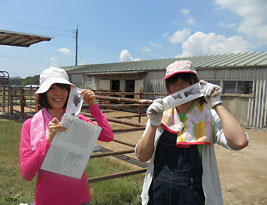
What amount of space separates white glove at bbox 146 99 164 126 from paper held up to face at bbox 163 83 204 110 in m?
0.04

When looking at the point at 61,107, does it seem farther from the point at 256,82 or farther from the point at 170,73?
the point at 256,82

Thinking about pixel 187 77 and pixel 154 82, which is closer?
pixel 187 77

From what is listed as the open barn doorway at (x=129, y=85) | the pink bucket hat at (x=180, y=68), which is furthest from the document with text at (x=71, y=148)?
the open barn doorway at (x=129, y=85)

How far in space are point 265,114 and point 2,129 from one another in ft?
30.0

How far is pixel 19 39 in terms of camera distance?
7.36 metres

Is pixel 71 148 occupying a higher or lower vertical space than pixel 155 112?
lower

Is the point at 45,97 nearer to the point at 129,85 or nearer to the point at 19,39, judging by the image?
the point at 19,39

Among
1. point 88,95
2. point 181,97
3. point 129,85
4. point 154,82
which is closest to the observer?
point 181,97

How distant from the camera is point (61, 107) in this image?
1.38 metres

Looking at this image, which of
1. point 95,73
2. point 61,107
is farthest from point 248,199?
point 95,73

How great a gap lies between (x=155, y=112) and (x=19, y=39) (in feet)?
24.9

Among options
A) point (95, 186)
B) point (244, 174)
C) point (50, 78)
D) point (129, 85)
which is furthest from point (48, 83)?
point (129, 85)

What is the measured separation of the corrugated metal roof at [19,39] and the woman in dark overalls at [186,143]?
270 inches

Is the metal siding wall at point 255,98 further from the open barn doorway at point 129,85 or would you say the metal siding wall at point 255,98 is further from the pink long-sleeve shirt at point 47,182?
the pink long-sleeve shirt at point 47,182
